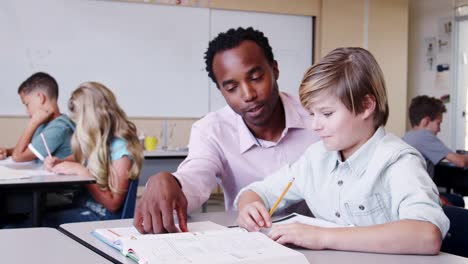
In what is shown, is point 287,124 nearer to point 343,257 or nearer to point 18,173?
point 343,257

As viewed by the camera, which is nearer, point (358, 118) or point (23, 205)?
point (358, 118)

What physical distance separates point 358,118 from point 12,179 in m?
1.79

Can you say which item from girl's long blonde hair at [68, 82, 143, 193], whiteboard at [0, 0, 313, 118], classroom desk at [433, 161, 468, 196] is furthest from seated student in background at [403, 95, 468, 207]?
whiteboard at [0, 0, 313, 118]

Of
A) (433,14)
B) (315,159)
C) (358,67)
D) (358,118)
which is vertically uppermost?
(433,14)

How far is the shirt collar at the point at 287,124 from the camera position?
180cm

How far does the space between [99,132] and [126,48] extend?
3325 millimetres

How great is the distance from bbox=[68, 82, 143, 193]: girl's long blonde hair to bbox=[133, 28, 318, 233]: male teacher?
100cm

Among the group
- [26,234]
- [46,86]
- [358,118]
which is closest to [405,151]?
[358,118]

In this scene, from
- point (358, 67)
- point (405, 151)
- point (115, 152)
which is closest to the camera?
point (405, 151)

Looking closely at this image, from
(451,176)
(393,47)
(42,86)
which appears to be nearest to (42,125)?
(42,86)

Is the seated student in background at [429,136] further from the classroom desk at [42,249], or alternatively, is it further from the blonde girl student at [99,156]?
the classroom desk at [42,249]

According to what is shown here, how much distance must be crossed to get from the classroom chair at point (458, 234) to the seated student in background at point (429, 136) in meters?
2.69

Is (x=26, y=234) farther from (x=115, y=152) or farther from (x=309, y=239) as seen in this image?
(x=115, y=152)

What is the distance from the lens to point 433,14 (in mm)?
7340
